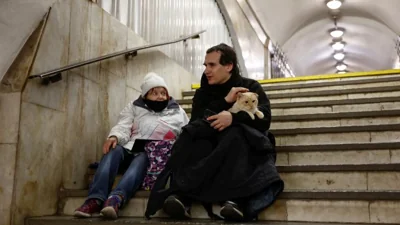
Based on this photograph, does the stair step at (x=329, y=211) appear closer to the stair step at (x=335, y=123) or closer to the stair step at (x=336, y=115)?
the stair step at (x=335, y=123)

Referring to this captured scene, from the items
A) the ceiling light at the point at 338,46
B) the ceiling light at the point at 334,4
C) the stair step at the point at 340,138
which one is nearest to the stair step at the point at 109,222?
the stair step at the point at 340,138

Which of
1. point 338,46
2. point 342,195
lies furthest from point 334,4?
point 342,195

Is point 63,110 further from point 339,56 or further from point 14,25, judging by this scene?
point 339,56

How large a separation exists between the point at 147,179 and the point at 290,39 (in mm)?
11081

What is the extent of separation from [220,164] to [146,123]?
100 centimetres

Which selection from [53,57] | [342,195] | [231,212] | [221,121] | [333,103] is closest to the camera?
[231,212]

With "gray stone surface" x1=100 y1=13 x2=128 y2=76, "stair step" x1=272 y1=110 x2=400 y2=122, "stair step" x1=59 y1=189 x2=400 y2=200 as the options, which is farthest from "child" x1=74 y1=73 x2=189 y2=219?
"stair step" x1=272 y1=110 x2=400 y2=122

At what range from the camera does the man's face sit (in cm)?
291

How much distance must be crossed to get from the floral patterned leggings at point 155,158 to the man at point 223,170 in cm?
38

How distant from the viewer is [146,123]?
335 centimetres

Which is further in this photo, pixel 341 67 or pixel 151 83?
pixel 341 67

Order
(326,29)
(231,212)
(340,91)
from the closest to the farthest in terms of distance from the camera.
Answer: (231,212)
(340,91)
(326,29)

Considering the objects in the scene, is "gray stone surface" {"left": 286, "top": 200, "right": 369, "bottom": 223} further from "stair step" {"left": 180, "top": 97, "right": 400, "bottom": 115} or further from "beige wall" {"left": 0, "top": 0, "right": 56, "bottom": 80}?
"stair step" {"left": 180, "top": 97, "right": 400, "bottom": 115}

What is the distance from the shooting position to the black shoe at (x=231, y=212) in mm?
2322
